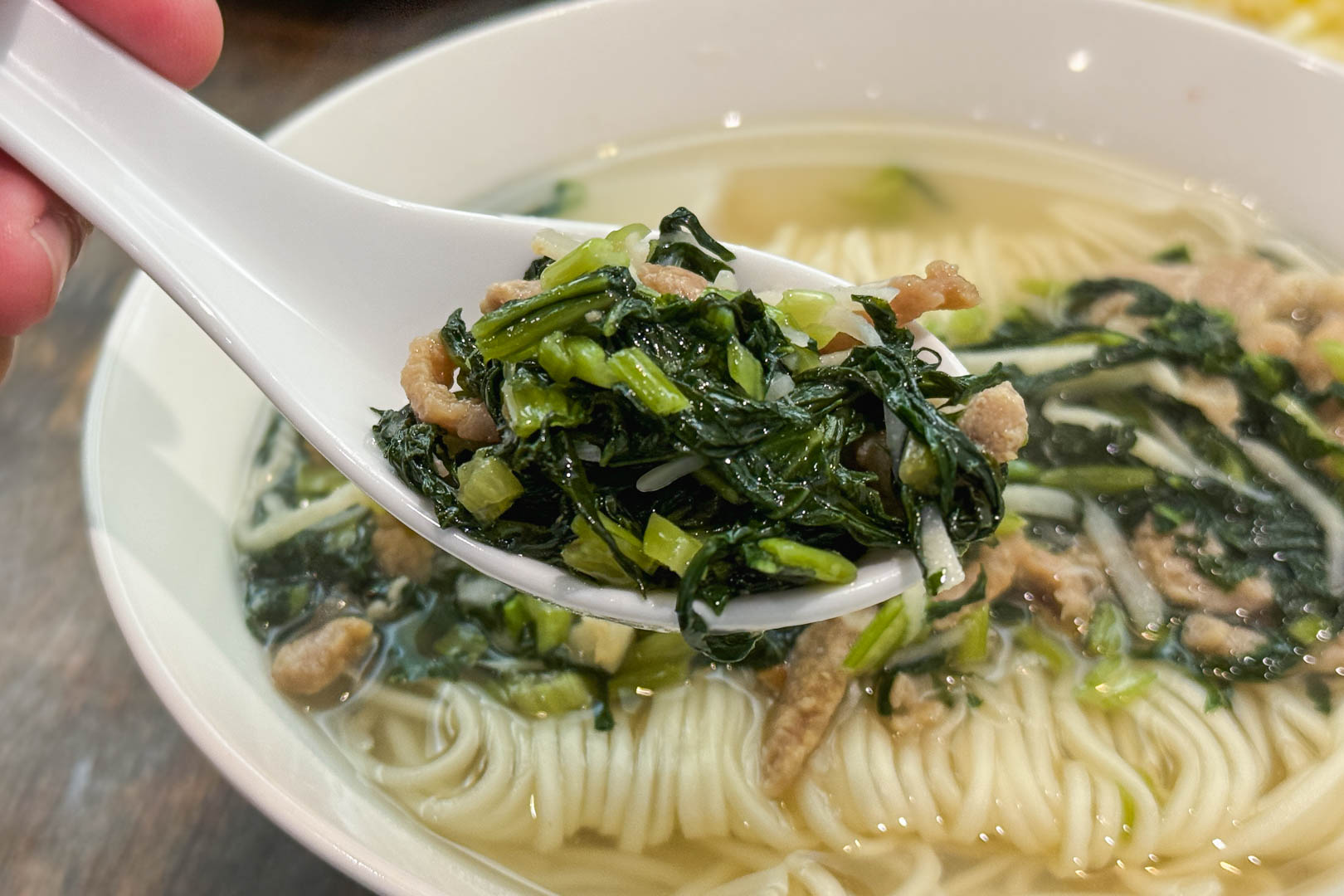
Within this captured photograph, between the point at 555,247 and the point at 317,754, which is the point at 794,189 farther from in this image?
the point at 317,754

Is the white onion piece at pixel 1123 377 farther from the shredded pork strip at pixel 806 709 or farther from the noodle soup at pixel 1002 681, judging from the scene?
the shredded pork strip at pixel 806 709

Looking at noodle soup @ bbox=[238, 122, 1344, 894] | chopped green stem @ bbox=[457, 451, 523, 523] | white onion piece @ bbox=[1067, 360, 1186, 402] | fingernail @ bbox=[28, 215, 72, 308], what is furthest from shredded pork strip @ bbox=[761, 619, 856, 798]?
fingernail @ bbox=[28, 215, 72, 308]

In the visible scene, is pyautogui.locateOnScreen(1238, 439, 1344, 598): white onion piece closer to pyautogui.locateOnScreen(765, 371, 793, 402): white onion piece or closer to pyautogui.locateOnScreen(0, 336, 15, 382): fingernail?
pyautogui.locateOnScreen(765, 371, 793, 402): white onion piece

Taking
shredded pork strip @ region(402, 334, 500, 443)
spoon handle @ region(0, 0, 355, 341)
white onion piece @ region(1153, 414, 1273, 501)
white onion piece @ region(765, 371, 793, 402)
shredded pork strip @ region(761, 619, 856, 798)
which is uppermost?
white onion piece @ region(765, 371, 793, 402)

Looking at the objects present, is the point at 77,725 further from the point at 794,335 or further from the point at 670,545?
the point at 794,335

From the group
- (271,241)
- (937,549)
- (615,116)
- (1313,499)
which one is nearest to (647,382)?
(937,549)

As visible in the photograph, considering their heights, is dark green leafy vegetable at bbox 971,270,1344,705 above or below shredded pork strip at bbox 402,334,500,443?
above
